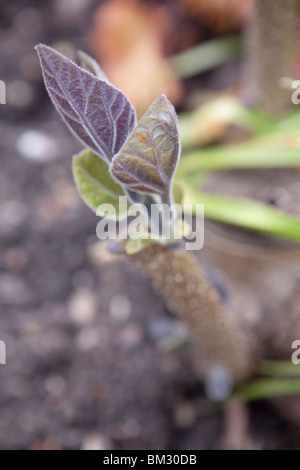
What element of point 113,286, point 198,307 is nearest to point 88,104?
point 198,307

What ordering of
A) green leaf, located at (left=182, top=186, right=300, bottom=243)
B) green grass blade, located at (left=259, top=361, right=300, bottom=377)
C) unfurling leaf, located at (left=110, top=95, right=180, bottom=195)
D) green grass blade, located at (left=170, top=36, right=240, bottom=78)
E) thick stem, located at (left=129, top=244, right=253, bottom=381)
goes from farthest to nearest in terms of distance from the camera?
green grass blade, located at (left=170, top=36, right=240, bottom=78)
green grass blade, located at (left=259, top=361, right=300, bottom=377)
green leaf, located at (left=182, top=186, right=300, bottom=243)
thick stem, located at (left=129, top=244, right=253, bottom=381)
unfurling leaf, located at (left=110, top=95, right=180, bottom=195)

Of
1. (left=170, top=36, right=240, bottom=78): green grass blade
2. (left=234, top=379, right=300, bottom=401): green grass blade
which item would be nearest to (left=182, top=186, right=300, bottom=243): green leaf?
(left=234, top=379, right=300, bottom=401): green grass blade

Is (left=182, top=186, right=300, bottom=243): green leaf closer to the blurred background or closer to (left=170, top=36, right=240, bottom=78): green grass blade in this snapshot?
the blurred background

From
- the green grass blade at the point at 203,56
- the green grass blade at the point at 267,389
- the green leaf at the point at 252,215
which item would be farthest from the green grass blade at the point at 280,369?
the green grass blade at the point at 203,56

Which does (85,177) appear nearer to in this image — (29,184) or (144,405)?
(144,405)

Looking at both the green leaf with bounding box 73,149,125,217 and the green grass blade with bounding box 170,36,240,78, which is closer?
the green leaf with bounding box 73,149,125,217

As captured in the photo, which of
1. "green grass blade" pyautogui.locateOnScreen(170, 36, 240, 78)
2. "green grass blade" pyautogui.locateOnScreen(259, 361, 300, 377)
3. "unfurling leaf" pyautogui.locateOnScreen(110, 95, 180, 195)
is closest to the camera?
"unfurling leaf" pyautogui.locateOnScreen(110, 95, 180, 195)

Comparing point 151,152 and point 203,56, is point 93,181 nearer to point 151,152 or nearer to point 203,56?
point 151,152
